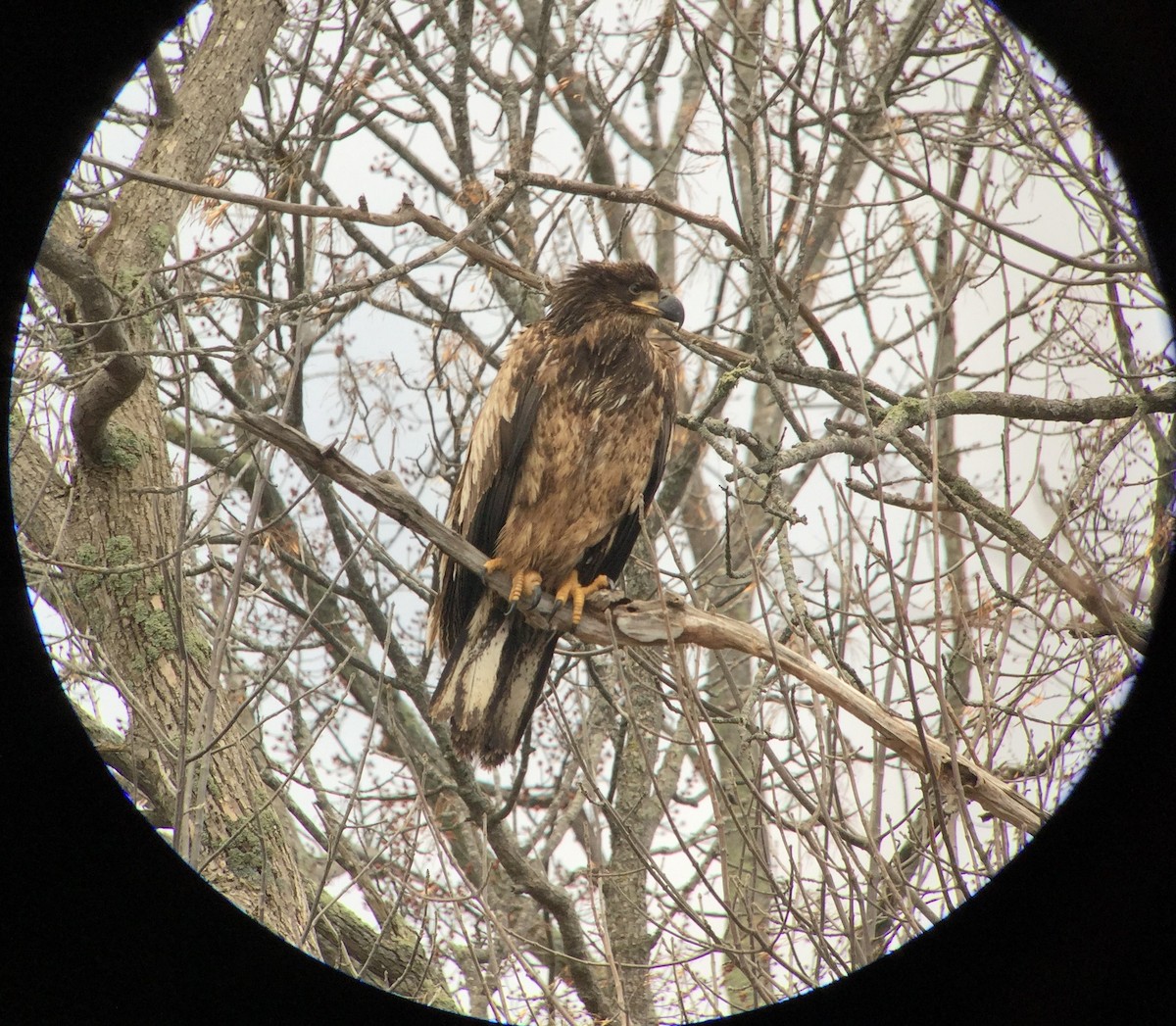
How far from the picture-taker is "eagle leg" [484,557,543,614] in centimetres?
408

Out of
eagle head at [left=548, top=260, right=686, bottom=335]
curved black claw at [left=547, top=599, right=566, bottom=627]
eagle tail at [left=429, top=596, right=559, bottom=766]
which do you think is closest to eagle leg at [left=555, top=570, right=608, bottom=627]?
curved black claw at [left=547, top=599, right=566, bottom=627]

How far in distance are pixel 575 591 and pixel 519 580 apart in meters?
0.22

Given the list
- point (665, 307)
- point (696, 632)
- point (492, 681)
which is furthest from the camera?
point (665, 307)

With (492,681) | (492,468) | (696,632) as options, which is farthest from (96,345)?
(696,632)

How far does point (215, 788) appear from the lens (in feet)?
12.7

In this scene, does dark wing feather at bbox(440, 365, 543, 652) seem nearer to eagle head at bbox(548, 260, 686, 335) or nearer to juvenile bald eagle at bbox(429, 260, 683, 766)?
juvenile bald eagle at bbox(429, 260, 683, 766)

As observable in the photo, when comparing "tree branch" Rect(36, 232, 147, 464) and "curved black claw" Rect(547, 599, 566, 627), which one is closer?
"tree branch" Rect(36, 232, 147, 464)

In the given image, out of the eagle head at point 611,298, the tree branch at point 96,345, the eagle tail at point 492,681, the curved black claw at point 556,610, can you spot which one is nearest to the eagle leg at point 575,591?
the curved black claw at point 556,610

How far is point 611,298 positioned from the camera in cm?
441

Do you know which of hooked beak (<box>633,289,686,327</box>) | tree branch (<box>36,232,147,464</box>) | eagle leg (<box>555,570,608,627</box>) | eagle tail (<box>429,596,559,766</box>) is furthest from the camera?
hooked beak (<box>633,289,686,327</box>)

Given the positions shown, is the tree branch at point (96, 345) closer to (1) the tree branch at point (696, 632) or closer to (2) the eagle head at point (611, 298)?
(1) the tree branch at point (696, 632)

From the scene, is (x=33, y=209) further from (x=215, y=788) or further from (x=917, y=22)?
(x=917, y=22)

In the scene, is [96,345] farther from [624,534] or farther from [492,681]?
[624,534]

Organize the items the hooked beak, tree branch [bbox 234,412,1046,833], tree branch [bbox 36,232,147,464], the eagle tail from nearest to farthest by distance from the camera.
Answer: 1. tree branch [bbox 234,412,1046,833]
2. tree branch [bbox 36,232,147,464]
3. the eagle tail
4. the hooked beak
